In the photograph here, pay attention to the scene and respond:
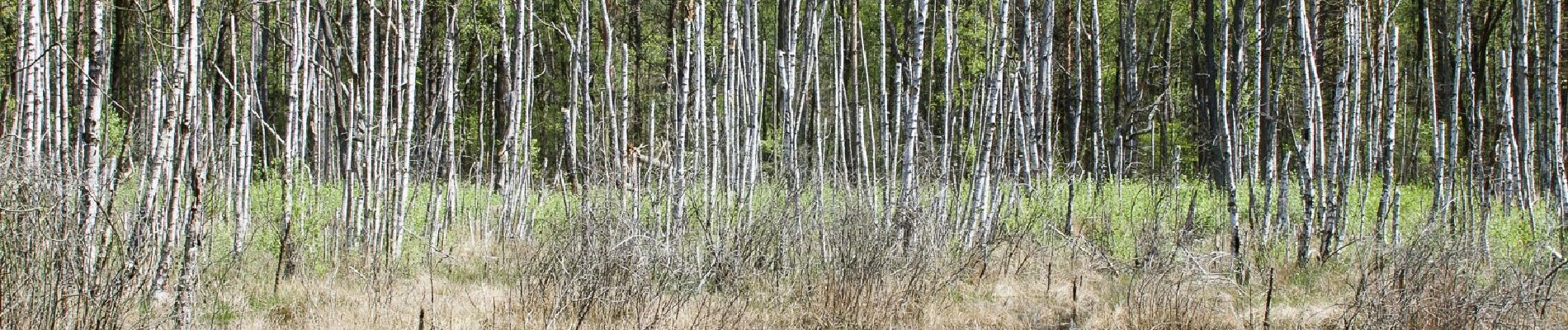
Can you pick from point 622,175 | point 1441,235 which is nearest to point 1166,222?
→ point 1441,235

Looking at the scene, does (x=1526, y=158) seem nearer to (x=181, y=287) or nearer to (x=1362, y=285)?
(x=1362, y=285)

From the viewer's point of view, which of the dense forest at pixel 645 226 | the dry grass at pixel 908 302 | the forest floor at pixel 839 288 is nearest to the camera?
the dense forest at pixel 645 226

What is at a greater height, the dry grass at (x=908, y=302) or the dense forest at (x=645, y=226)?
the dense forest at (x=645, y=226)

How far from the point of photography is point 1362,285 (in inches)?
159

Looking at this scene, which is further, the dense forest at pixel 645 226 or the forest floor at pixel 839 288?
the forest floor at pixel 839 288

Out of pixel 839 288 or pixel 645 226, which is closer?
pixel 839 288

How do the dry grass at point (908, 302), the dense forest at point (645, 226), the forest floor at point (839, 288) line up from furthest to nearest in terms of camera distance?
the forest floor at point (839, 288) → the dry grass at point (908, 302) → the dense forest at point (645, 226)

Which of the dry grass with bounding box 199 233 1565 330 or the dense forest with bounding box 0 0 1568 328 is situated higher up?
the dense forest with bounding box 0 0 1568 328

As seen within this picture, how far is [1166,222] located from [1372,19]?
14.7ft

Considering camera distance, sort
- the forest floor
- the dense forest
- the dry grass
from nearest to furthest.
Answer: the dense forest → the dry grass → the forest floor

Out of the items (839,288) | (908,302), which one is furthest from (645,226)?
(908,302)

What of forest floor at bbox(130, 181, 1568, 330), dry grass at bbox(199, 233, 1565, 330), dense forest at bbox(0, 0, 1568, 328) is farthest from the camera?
forest floor at bbox(130, 181, 1568, 330)

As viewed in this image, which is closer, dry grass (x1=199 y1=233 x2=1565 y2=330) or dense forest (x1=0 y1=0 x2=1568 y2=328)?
dense forest (x1=0 y1=0 x2=1568 y2=328)

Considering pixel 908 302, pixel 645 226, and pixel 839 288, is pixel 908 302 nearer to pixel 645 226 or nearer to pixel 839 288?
pixel 839 288
